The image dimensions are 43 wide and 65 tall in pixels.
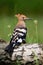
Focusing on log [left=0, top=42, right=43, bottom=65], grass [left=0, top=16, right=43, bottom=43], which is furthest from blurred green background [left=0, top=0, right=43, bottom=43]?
log [left=0, top=42, right=43, bottom=65]

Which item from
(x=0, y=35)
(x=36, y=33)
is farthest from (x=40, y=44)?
(x=0, y=35)

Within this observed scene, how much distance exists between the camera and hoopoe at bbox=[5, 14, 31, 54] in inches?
80.5

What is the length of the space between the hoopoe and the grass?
4cm

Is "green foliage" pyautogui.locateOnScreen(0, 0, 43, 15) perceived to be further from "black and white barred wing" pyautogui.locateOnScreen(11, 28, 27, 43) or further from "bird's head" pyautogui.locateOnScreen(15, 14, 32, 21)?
"black and white barred wing" pyautogui.locateOnScreen(11, 28, 27, 43)

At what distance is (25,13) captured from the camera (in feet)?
7.14

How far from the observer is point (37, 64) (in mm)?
2012

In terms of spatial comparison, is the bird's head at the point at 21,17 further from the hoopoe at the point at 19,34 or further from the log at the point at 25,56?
the log at the point at 25,56

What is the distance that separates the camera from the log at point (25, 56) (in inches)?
79.3

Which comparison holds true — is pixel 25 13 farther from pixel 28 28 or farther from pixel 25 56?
pixel 25 56

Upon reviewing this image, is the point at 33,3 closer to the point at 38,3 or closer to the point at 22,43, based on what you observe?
the point at 38,3

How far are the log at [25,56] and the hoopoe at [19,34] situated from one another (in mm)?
32

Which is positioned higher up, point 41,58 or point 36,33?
point 36,33

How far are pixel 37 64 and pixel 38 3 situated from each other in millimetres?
451

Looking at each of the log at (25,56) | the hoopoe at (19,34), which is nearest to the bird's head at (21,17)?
the hoopoe at (19,34)
